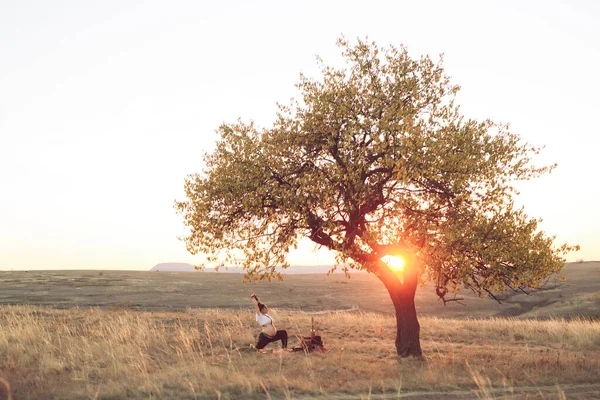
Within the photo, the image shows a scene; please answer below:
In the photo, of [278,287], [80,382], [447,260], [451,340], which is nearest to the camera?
[80,382]

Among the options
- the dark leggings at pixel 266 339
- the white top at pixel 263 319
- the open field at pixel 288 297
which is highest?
the white top at pixel 263 319

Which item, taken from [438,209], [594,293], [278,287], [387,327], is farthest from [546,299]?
[438,209]

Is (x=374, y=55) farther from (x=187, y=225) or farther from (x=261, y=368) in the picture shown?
(x=261, y=368)

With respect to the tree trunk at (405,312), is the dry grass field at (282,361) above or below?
below

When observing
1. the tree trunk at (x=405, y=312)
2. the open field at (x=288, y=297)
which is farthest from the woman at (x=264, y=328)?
the open field at (x=288, y=297)

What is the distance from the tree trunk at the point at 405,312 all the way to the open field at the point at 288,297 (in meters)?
29.0

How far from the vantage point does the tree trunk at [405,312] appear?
2197 centimetres

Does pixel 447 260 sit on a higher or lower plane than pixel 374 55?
lower

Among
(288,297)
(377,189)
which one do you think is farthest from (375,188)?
(288,297)

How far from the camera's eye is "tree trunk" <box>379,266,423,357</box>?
21969 millimetres

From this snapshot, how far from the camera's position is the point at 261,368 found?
58.6ft

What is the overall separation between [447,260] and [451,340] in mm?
10069

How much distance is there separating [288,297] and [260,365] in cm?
4520

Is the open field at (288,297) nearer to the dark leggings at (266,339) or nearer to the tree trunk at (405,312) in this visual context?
the dark leggings at (266,339)
